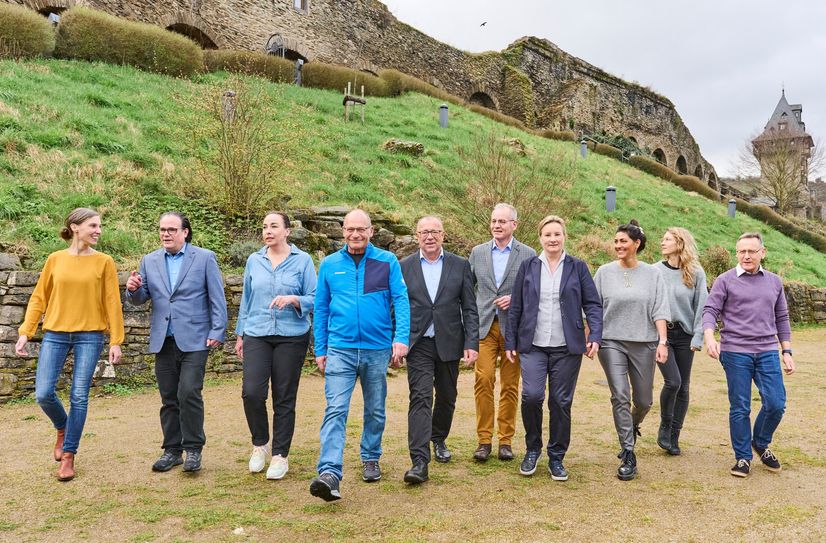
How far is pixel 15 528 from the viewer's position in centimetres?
337

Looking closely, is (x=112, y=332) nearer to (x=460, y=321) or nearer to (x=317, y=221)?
(x=460, y=321)

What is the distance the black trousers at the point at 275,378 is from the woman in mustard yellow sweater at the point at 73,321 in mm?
981

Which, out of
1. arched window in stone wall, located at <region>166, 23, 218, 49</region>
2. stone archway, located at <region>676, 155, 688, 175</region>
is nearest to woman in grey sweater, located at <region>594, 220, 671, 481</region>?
arched window in stone wall, located at <region>166, 23, 218, 49</region>

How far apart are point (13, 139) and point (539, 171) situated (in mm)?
10434

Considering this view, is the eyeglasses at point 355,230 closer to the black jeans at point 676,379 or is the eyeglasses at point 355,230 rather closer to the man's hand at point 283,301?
the man's hand at point 283,301

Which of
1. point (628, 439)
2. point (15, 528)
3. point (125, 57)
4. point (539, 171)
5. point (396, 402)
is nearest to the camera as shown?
point (15, 528)

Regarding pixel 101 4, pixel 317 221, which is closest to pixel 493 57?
pixel 101 4

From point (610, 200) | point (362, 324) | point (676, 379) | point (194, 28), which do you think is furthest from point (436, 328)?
point (194, 28)

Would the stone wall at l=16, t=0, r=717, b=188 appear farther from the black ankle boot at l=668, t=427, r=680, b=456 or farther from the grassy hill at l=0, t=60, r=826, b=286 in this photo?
the black ankle boot at l=668, t=427, r=680, b=456

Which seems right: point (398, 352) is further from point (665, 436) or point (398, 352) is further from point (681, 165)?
point (681, 165)

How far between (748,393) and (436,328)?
2364 millimetres

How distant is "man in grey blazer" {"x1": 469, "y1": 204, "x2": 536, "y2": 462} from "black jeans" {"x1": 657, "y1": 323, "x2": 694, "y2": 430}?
1342 millimetres

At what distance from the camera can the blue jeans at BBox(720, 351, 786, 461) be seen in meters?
A: 4.39

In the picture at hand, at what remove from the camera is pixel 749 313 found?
14.7ft
